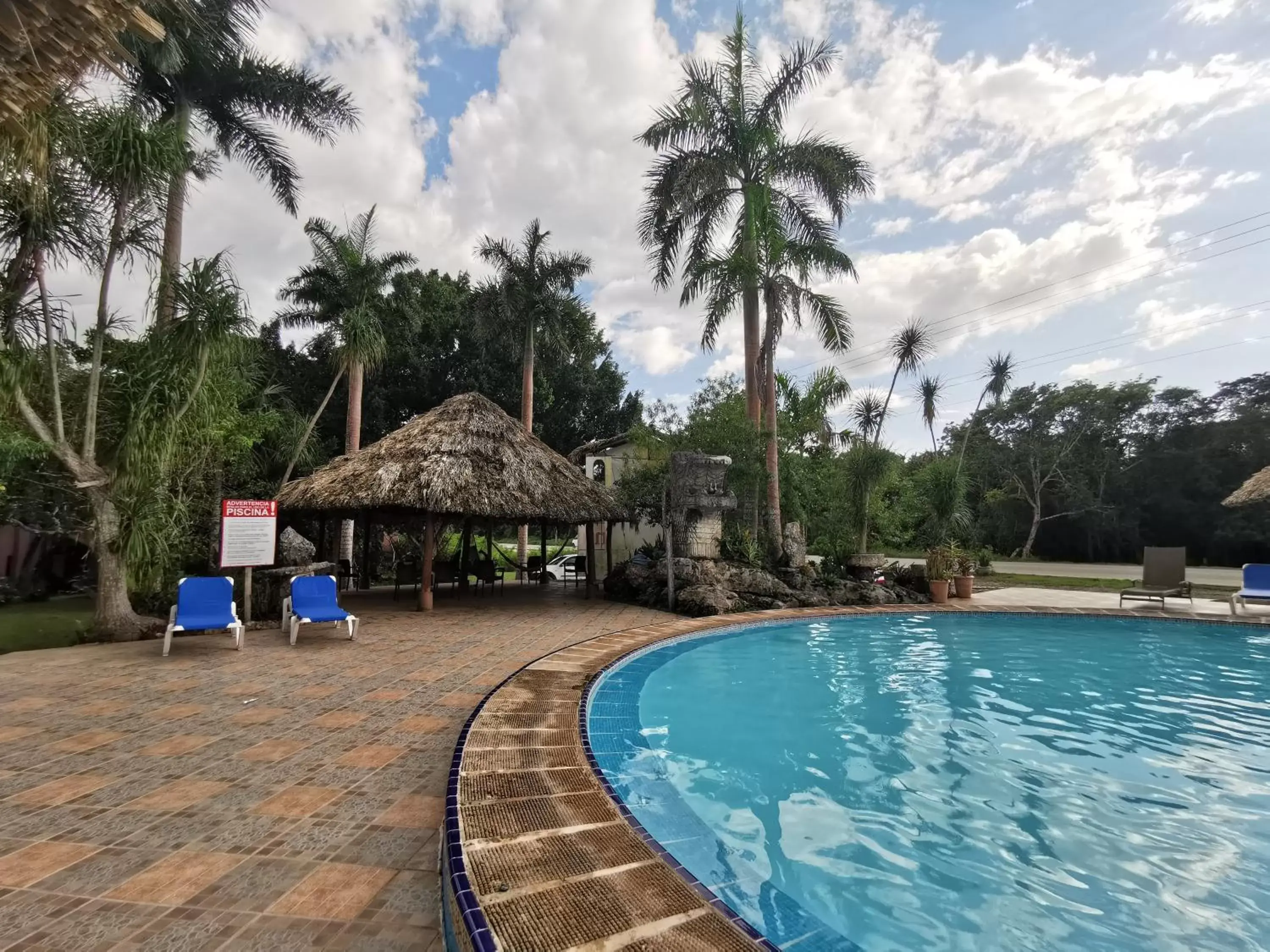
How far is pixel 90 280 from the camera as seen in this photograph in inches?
273

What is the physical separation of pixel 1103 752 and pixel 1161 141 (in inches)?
441

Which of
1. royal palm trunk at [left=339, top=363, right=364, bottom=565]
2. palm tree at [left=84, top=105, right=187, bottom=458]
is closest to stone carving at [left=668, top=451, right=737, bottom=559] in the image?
palm tree at [left=84, top=105, right=187, bottom=458]

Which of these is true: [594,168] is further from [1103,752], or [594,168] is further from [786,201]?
[1103,752]

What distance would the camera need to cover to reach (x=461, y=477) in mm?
10312

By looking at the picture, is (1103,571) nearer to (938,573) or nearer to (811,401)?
(811,401)

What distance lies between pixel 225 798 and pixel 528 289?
58.6 feet

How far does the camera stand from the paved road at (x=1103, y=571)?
16562mm

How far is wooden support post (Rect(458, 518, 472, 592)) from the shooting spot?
1355cm

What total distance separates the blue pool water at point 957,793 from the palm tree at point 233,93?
32.6 feet

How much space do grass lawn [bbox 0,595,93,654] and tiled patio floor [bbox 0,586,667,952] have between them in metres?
1.15

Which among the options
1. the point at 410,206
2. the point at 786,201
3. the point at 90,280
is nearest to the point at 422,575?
the point at 90,280

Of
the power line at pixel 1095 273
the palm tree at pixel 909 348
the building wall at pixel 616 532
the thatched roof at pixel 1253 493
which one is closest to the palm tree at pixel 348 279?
the building wall at pixel 616 532

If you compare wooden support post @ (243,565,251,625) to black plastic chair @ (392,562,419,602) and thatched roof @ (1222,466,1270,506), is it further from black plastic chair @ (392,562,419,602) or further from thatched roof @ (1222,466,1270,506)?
thatched roof @ (1222,466,1270,506)

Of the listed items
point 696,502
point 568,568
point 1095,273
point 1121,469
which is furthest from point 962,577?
point 1121,469
